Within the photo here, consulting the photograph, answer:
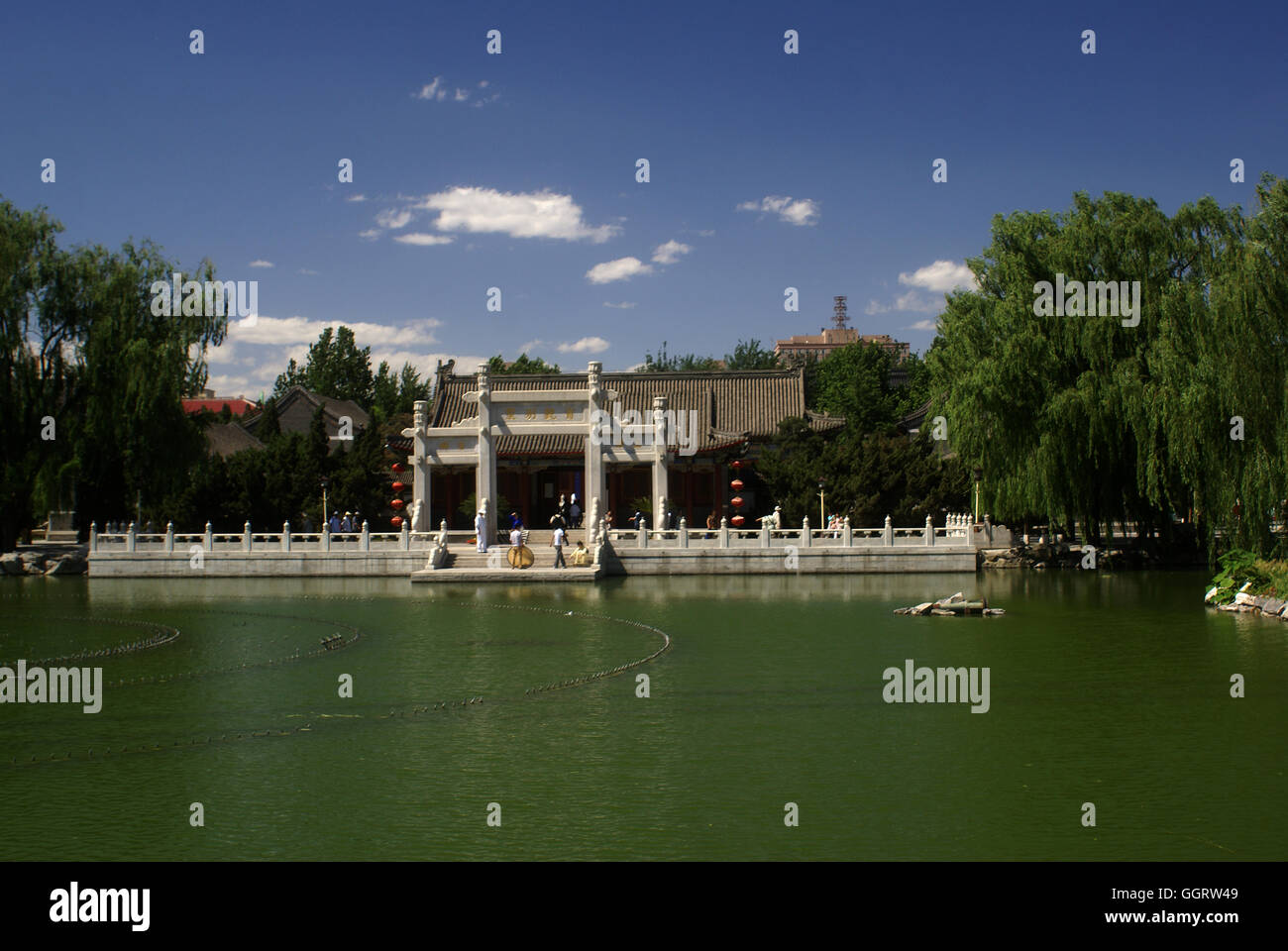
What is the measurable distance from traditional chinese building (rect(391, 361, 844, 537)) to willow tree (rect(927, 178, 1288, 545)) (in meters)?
7.70

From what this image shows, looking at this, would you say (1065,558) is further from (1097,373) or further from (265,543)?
(265,543)

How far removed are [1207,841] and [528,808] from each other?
4245 mm

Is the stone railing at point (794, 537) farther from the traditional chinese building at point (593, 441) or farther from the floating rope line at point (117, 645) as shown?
the floating rope line at point (117, 645)

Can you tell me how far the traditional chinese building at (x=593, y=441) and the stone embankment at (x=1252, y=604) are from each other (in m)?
13.3

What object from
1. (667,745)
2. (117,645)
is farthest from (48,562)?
(667,745)

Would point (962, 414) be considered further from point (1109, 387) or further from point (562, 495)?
point (562, 495)

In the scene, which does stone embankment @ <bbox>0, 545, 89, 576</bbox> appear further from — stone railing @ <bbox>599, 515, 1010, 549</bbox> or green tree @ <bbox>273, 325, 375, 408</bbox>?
green tree @ <bbox>273, 325, 375, 408</bbox>

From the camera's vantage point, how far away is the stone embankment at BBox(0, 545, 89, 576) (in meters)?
26.7

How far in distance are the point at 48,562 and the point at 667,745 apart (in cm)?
2308

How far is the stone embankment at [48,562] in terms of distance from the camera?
2673cm

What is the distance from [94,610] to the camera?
18.9 meters

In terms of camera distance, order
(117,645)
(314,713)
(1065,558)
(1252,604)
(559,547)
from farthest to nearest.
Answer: (1065,558) → (559,547) → (1252,604) → (117,645) → (314,713)

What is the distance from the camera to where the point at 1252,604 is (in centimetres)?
1694

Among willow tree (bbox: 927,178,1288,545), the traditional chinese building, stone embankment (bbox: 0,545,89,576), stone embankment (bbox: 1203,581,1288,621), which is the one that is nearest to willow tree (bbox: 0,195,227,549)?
stone embankment (bbox: 0,545,89,576)
